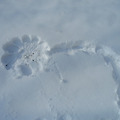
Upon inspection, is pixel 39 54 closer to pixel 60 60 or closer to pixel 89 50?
pixel 60 60

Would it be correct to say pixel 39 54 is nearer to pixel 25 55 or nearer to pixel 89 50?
pixel 25 55

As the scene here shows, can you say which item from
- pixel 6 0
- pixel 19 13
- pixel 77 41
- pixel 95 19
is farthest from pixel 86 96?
pixel 6 0

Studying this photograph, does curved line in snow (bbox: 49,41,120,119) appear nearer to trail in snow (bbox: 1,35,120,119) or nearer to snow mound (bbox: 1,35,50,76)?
trail in snow (bbox: 1,35,120,119)

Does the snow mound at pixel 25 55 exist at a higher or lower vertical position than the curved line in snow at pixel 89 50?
higher

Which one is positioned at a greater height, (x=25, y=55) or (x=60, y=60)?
(x=25, y=55)

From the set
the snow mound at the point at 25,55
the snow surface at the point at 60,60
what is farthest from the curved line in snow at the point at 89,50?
the snow mound at the point at 25,55

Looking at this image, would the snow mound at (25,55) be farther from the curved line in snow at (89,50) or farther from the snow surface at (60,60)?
the curved line in snow at (89,50)

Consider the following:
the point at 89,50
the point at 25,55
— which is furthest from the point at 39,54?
the point at 89,50

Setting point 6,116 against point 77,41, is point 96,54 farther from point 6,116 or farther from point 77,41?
point 6,116
